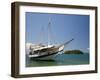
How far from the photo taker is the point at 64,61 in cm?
197

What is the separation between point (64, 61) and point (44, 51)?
0.19 metres

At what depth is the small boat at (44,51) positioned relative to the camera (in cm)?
186

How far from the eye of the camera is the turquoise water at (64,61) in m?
1.87

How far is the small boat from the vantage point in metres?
1.86

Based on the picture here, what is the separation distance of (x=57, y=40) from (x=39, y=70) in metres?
0.28

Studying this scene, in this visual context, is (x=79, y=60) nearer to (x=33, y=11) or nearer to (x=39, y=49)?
(x=39, y=49)

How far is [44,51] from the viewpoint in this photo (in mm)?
1905

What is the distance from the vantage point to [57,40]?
76.5 inches

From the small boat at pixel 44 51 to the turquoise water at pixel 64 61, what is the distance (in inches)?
1.2

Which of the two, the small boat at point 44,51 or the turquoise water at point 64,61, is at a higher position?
the small boat at point 44,51

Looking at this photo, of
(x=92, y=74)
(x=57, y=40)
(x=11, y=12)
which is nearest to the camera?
(x=11, y=12)

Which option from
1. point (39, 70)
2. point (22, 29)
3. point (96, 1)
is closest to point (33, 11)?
point (22, 29)

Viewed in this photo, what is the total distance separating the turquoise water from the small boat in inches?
1.2

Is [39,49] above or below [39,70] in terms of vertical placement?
above
